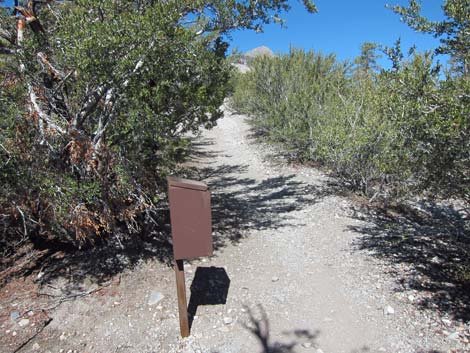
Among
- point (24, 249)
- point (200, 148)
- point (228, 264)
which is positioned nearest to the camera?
point (228, 264)

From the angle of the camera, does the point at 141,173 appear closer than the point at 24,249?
Yes

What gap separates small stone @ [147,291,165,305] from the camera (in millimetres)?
4206

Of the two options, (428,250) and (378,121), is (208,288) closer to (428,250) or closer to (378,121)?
(428,250)

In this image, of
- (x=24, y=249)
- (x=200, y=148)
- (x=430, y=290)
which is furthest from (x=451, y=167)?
(x=200, y=148)

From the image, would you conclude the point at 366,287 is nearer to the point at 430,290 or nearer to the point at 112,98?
the point at 430,290

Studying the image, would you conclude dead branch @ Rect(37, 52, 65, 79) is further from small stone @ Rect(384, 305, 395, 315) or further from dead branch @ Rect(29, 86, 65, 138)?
small stone @ Rect(384, 305, 395, 315)

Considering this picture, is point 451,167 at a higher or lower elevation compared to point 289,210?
higher

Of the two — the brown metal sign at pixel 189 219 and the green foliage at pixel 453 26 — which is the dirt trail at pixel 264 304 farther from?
the green foliage at pixel 453 26

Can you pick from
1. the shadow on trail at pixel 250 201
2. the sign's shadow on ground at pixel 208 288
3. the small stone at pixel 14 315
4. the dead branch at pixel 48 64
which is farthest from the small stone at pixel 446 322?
the dead branch at pixel 48 64

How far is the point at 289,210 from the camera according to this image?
24.2 ft

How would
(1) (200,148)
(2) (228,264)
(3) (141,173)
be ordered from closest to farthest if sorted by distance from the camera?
(3) (141,173), (2) (228,264), (1) (200,148)


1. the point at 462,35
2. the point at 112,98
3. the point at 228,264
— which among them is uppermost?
the point at 462,35

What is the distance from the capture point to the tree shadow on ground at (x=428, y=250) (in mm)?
4020

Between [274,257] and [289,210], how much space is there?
223cm
